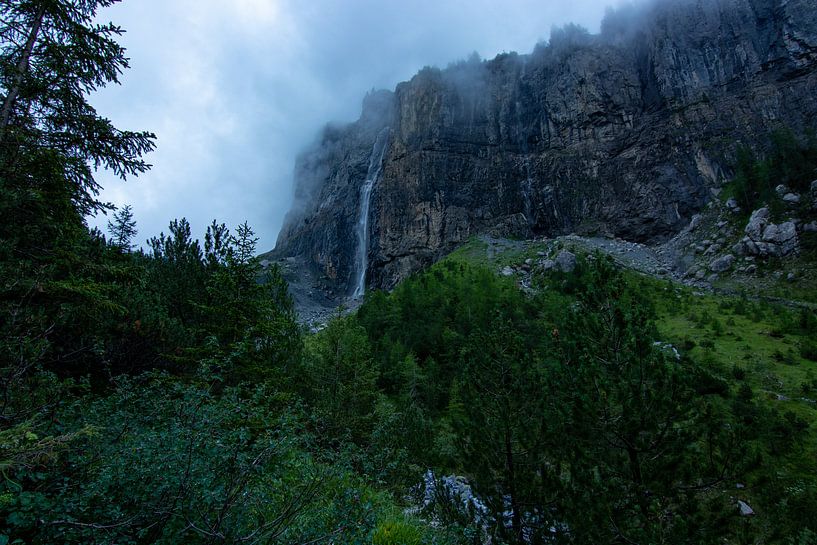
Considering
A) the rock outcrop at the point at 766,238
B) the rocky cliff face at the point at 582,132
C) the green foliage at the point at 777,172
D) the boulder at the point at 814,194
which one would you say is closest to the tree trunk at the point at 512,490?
the rock outcrop at the point at 766,238

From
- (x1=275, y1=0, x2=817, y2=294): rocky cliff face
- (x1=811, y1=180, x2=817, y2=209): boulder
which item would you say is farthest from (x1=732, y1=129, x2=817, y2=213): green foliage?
(x1=275, y1=0, x2=817, y2=294): rocky cliff face

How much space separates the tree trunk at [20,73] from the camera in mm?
6938

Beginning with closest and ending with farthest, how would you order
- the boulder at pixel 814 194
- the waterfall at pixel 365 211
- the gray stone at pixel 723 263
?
the boulder at pixel 814 194 < the gray stone at pixel 723 263 < the waterfall at pixel 365 211

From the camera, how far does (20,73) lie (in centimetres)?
706

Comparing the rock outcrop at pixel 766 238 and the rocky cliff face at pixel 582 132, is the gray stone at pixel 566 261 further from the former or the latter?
the rocky cliff face at pixel 582 132

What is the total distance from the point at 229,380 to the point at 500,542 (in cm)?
967

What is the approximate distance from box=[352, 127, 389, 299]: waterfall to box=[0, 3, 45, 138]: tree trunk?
8084 centimetres

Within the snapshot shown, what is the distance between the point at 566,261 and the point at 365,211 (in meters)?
60.1

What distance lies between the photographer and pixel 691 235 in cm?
5528

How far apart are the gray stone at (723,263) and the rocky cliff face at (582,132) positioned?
23.1 m

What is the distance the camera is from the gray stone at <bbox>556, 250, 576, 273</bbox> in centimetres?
4941

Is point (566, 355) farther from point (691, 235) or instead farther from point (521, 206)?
point (521, 206)

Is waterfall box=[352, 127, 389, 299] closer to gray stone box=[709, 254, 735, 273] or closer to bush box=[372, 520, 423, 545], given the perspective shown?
gray stone box=[709, 254, 735, 273]

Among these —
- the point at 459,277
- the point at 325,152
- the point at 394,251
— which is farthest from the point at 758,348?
the point at 325,152
